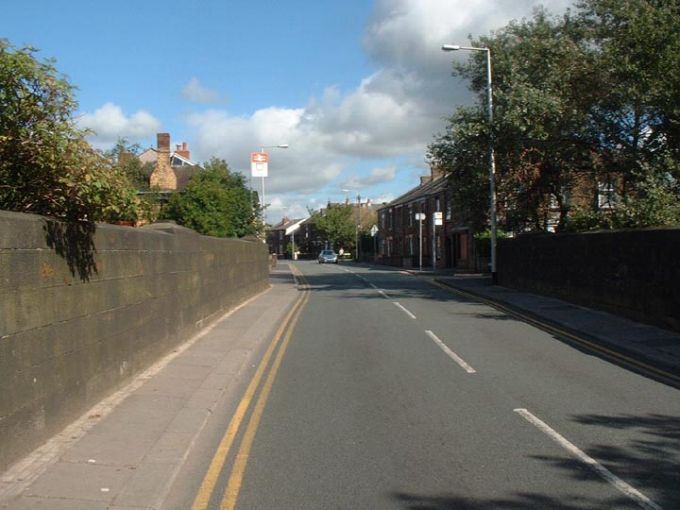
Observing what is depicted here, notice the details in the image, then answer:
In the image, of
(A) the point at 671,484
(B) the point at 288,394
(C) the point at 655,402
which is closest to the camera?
(A) the point at 671,484

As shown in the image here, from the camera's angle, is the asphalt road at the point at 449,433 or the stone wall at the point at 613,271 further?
the stone wall at the point at 613,271

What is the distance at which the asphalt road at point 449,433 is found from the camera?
201 inches

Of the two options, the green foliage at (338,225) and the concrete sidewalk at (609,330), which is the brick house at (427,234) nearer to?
the concrete sidewalk at (609,330)

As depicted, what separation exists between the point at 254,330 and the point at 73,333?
8.11 m

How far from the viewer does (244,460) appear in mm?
5973

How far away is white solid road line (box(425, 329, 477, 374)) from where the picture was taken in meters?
10.2

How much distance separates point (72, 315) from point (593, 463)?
498 cm

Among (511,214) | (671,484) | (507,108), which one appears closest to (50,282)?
(671,484)

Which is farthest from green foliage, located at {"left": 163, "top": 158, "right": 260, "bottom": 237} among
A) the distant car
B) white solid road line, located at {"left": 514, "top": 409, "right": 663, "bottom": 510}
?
the distant car

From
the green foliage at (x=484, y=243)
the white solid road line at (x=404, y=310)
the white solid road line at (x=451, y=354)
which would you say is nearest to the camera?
the white solid road line at (x=451, y=354)

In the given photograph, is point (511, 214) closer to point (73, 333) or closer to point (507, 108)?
point (507, 108)

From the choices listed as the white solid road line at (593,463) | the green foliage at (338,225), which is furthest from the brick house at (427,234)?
the white solid road line at (593,463)

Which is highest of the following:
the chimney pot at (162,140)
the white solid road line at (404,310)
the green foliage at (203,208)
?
the chimney pot at (162,140)

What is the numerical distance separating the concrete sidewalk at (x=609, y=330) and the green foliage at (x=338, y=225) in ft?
267
